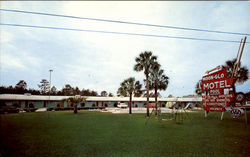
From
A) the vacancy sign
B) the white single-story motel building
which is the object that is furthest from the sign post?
the white single-story motel building

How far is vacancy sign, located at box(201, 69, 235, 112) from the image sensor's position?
50.2ft

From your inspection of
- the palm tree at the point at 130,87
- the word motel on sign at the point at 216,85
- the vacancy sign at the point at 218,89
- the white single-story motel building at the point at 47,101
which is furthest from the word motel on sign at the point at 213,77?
the palm tree at the point at 130,87

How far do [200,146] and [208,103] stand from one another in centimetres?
1315

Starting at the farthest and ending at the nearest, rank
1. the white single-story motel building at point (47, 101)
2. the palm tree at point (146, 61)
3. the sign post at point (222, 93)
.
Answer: the white single-story motel building at point (47, 101), the palm tree at point (146, 61), the sign post at point (222, 93)

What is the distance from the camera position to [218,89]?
652 inches

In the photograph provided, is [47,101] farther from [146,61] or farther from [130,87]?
[146,61]

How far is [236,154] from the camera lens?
226 inches

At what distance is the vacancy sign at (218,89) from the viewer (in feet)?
50.2

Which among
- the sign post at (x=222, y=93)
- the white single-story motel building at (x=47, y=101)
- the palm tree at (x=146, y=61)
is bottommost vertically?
the white single-story motel building at (x=47, y=101)

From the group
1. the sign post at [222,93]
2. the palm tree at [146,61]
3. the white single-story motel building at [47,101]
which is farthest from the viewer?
the white single-story motel building at [47,101]

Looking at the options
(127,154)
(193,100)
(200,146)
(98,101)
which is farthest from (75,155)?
(193,100)

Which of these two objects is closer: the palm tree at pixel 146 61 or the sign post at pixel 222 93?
the sign post at pixel 222 93

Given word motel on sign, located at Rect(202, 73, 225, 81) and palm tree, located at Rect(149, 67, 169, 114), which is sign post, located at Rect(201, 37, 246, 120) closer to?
word motel on sign, located at Rect(202, 73, 225, 81)

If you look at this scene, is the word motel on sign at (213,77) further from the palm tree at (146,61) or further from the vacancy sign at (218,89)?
the palm tree at (146,61)
